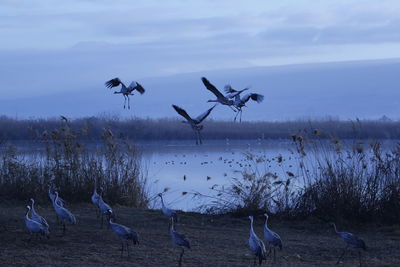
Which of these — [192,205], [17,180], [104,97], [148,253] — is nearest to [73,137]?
[17,180]

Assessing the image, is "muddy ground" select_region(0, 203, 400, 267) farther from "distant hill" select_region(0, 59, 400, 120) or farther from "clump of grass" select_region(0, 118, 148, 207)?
"distant hill" select_region(0, 59, 400, 120)

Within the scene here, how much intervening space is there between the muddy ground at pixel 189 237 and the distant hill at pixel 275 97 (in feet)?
123

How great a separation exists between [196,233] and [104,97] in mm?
60168

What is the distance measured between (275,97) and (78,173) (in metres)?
49.1

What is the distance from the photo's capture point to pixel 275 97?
62.9m

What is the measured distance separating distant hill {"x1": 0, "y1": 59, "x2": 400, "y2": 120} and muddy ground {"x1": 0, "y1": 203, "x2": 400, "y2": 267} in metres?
37.5

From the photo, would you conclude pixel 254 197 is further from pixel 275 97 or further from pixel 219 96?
pixel 275 97

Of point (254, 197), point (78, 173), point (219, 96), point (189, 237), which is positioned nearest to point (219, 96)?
point (219, 96)

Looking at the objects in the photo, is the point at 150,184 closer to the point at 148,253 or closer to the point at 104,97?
the point at 148,253

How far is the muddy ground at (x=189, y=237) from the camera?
30.8ft

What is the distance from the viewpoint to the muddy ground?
30.8ft

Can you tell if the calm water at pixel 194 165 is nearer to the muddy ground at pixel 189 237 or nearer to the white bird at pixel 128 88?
the muddy ground at pixel 189 237

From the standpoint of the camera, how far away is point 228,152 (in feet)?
83.5

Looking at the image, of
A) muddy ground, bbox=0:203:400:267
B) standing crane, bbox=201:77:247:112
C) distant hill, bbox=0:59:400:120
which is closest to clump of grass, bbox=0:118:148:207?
muddy ground, bbox=0:203:400:267
